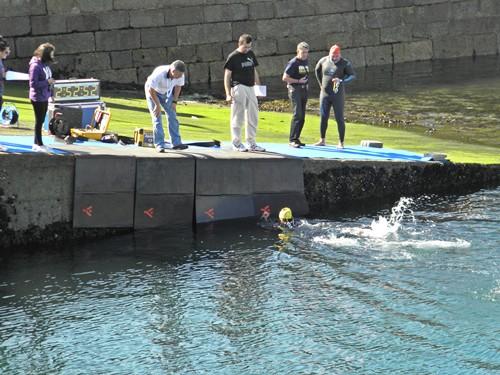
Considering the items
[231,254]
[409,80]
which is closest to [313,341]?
[231,254]

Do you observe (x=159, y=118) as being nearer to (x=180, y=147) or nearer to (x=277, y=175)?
(x=180, y=147)

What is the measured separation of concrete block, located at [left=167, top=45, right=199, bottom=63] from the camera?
29.9m

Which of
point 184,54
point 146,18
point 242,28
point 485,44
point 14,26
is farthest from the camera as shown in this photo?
point 485,44

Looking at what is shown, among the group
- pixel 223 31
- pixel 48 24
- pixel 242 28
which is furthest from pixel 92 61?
pixel 242 28

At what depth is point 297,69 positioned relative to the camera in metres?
16.5

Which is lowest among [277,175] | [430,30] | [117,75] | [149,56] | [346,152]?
[277,175]

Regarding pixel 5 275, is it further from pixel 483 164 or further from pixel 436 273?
pixel 483 164

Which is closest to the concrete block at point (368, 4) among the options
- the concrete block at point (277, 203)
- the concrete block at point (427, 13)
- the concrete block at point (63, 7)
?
the concrete block at point (427, 13)

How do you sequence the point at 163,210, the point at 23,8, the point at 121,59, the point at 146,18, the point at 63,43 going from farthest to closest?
the point at 121,59, the point at 146,18, the point at 63,43, the point at 23,8, the point at 163,210

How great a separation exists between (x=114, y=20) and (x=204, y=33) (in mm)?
3010

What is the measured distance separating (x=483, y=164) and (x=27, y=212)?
25.4 feet

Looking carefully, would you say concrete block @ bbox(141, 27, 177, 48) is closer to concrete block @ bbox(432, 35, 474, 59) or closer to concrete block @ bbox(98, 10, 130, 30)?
concrete block @ bbox(98, 10, 130, 30)

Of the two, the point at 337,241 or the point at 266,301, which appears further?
the point at 337,241

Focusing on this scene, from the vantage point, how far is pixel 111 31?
28.7 metres
